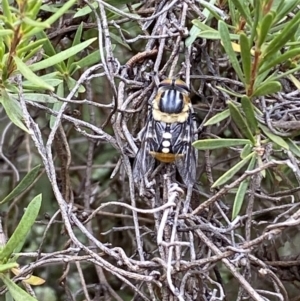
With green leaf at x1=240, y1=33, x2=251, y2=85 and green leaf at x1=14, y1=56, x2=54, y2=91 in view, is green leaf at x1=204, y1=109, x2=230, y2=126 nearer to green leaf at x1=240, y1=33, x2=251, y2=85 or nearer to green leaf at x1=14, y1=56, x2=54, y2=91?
green leaf at x1=240, y1=33, x2=251, y2=85

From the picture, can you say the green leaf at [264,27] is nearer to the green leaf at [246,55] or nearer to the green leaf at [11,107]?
the green leaf at [246,55]

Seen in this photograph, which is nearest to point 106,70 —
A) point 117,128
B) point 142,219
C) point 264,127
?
point 117,128

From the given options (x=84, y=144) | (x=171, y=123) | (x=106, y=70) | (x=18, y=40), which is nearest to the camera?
(x=18, y=40)

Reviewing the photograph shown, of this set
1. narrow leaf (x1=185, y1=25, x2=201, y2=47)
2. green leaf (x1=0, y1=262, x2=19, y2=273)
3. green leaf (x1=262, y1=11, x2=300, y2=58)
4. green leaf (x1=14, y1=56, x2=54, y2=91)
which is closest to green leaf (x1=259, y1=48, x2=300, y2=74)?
green leaf (x1=262, y1=11, x2=300, y2=58)

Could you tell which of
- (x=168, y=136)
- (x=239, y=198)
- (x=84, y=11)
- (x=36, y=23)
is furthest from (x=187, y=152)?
(x=36, y=23)

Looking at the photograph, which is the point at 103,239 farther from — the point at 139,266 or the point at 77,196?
the point at 139,266

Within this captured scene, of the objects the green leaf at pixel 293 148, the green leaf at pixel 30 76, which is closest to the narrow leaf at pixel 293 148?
the green leaf at pixel 293 148
